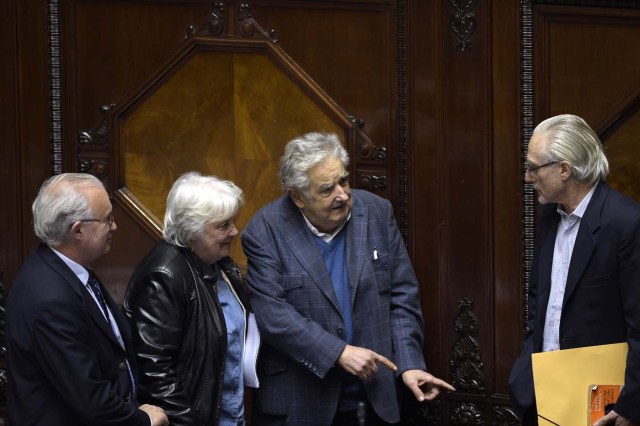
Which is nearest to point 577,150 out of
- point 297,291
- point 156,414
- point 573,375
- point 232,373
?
point 573,375

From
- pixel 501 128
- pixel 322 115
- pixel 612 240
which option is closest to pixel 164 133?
pixel 322 115

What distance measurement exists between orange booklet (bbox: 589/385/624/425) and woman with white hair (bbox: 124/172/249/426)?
3.96 ft

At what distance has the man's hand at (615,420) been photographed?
3.97 meters

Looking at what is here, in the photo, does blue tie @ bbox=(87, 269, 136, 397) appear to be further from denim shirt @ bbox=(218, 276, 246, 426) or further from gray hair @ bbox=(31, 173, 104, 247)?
denim shirt @ bbox=(218, 276, 246, 426)

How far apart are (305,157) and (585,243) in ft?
3.52

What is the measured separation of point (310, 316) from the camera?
449cm

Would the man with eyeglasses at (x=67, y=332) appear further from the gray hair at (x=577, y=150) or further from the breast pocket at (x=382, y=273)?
the gray hair at (x=577, y=150)

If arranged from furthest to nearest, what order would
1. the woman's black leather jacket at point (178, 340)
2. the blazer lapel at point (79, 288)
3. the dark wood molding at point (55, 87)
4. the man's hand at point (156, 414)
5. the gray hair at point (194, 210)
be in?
the dark wood molding at point (55, 87)
the gray hair at point (194, 210)
the woman's black leather jacket at point (178, 340)
the man's hand at point (156, 414)
the blazer lapel at point (79, 288)

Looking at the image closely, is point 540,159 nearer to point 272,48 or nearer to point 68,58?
point 272,48

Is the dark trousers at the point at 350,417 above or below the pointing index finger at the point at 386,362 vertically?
below

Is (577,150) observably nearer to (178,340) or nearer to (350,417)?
(350,417)

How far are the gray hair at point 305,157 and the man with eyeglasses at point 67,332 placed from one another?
0.79 m

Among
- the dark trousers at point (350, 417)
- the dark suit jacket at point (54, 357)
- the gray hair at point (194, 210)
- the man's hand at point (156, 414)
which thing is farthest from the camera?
the dark trousers at point (350, 417)

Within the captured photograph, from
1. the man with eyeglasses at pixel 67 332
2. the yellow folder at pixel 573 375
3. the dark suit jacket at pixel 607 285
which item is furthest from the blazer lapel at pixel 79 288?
the dark suit jacket at pixel 607 285
